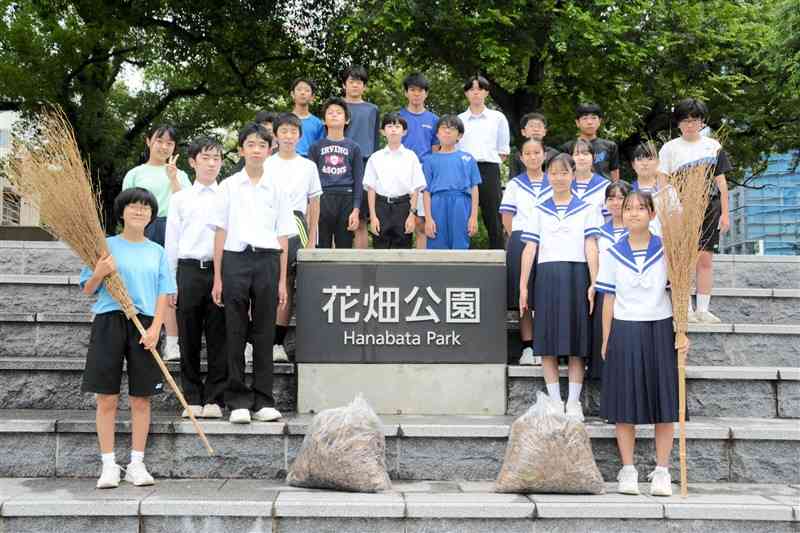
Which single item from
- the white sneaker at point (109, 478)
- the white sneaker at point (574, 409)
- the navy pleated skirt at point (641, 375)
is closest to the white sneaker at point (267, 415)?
the white sneaker at point (109, 478)

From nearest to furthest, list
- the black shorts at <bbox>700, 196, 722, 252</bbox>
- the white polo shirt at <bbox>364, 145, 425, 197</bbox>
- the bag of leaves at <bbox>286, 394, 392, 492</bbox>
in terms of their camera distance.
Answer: the bag of leaves at <bbox>286, 394, 392, 492</bbox>, the black shorts at <bbox>700, 196, 722, 252</bbox>, the white polo shirt at <bbox>364, 145, 425, 197</bbox>

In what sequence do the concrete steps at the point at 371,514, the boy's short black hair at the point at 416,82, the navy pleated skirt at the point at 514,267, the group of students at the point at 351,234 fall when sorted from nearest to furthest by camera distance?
the concrete steps at the point at 371,514
the group of students at the point at 351,234
the navy pleated skirt at the point at 514,267
the boy's short black hair at the point at 416,82

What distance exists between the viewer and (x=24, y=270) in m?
7.81

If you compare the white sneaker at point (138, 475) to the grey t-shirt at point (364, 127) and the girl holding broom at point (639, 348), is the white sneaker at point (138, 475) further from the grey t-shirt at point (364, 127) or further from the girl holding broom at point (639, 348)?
the grey t-shirt at point (364, 127)

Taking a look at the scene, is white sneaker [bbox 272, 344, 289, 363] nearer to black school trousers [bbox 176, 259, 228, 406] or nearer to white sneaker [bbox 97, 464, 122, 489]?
black school trousers [bbox 176, 259, 228, 406]

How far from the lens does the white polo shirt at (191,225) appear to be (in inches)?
209

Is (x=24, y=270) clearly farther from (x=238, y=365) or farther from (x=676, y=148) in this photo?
(x=676, y=148)

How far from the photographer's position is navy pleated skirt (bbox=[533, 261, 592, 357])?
5.22 meters

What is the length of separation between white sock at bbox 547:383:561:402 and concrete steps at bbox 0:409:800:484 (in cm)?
37

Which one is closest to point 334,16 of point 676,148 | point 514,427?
point 676,148

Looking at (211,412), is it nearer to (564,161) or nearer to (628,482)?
(628,482)

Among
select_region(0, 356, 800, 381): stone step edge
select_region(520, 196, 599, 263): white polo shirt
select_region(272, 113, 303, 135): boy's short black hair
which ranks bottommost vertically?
select_region(0, 356, 800, 381): stone step edge

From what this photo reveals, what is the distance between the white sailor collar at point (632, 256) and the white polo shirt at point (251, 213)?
2073mm

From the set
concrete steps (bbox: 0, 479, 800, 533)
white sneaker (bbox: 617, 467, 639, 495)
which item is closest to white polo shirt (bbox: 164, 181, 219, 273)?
concrete steps (bbox: 0, 479, 800, 533)
